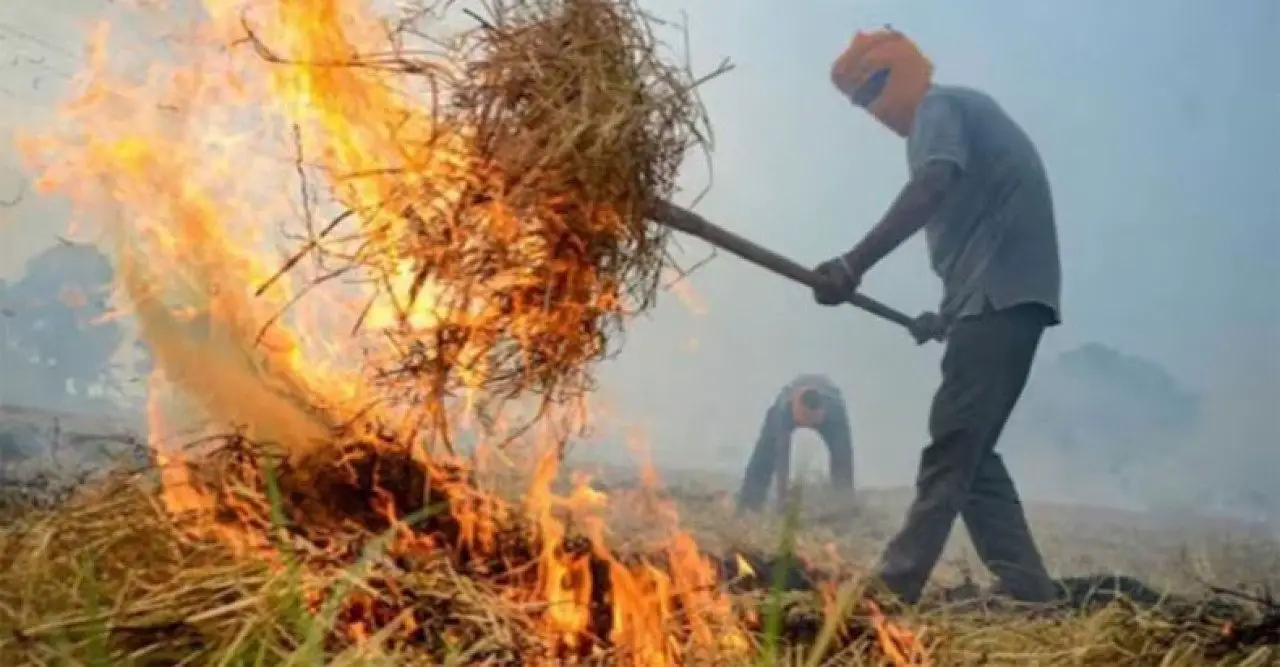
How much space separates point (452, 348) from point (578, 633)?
528 millimetres

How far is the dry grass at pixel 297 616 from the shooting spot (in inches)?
51.0

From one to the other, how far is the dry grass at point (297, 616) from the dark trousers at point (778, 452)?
1.61 metres

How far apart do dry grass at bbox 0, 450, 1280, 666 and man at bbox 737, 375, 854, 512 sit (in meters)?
1.60

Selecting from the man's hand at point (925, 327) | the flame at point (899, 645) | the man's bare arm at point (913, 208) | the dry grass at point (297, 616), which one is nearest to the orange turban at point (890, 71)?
the man's bare arm at point (913, 208)

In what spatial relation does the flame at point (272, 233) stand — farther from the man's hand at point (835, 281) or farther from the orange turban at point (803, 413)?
the orange turban at point (803, 413)

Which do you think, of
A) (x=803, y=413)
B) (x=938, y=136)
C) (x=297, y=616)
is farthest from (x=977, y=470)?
(x=297, y=616)

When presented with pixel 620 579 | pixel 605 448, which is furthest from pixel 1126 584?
pixel 620 579

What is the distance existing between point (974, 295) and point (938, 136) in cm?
42

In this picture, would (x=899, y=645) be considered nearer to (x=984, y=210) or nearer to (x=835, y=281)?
(x=835, y=281)

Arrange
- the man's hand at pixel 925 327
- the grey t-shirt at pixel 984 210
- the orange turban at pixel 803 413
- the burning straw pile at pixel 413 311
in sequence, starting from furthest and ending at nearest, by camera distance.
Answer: the orange turban at pixel 803 413
the man's hand at pixel 925 327
the grey t-shirt at pixel 984 210
the burning straw pile at pixel 413 311

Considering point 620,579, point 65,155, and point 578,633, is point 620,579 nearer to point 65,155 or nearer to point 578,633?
point 578,633

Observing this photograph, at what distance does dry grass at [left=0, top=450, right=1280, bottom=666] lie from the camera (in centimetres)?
129

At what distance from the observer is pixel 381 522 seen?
1863 mm

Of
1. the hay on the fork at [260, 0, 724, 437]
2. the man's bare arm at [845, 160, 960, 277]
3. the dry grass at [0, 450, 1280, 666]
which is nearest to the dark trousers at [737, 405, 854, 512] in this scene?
the man's bare arm at [845, 160, 960, 277]
